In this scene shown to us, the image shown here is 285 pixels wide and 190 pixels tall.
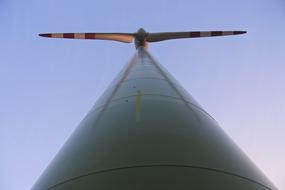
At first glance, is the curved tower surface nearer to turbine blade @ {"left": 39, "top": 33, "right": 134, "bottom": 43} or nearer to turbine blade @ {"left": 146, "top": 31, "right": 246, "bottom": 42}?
turbine blade @ {"left": 39, "top": 33, "right": 134, "bottom": 43}

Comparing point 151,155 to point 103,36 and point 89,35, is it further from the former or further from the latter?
point 103,36

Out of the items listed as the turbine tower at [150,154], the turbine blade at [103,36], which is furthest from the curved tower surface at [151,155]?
the turbine blade at [103,36]

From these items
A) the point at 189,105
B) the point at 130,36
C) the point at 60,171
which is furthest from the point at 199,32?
the point at 60,171

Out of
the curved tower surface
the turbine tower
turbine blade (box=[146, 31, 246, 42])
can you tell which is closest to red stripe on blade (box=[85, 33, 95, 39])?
turbine blade (box=[146, 31, 246, 42])

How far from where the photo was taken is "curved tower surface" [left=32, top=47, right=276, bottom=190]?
3.16 metres

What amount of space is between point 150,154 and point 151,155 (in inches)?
0.8

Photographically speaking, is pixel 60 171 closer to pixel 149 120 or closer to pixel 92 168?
pixel 92 168

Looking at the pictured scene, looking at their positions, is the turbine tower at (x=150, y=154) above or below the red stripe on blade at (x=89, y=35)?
below

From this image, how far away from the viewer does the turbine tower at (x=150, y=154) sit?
317 centimetres

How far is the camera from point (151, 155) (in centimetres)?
348

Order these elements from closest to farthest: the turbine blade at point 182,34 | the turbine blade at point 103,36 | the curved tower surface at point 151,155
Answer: the curved tower surface at point 151,155, the turbine blade at point 103,36, the turbine blade at point 182,34

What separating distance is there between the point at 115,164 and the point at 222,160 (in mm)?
1028

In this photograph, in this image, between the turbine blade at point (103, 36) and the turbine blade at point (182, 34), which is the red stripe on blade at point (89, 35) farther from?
the turbine blade at point (182, 34)

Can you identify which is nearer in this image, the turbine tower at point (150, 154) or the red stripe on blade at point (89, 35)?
the turbine tower at point (150, 154)
